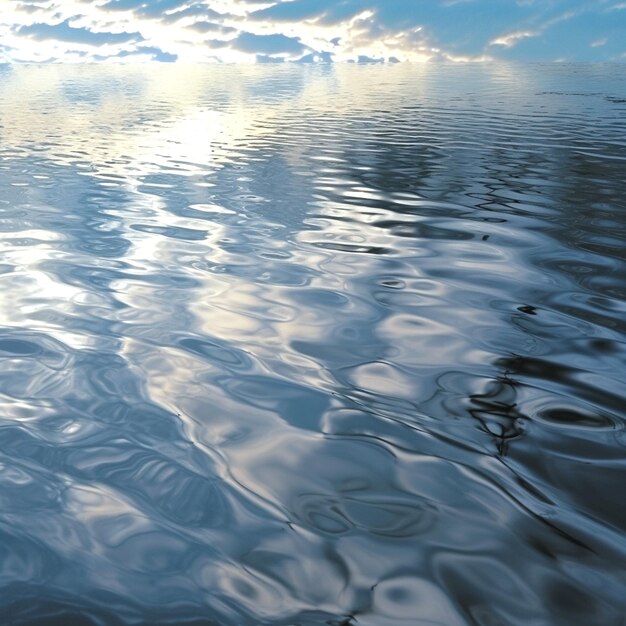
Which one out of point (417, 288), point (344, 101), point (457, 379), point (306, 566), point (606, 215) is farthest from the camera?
point (344, 101)

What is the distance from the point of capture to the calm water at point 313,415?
2910 mm

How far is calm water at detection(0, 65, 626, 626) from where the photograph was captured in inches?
115

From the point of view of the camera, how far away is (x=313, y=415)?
452 centimetres

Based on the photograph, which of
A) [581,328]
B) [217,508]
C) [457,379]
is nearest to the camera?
[217,508]

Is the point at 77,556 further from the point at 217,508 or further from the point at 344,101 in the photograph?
the point at 344,101

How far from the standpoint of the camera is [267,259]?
849 cm

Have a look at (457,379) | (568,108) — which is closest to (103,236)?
(457,379)

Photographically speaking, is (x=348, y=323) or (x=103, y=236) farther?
(x=103, y=236)

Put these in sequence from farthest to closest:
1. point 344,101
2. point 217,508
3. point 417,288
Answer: point 344,101 < point 417,288 < point 217,508

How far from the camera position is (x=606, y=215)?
36.2ft

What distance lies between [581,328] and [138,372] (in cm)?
398

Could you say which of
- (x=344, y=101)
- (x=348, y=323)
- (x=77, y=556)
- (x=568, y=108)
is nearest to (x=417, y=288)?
(x=348, y=323)

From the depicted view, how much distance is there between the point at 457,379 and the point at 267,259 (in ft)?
13.3

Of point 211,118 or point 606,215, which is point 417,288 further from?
point 211,118
